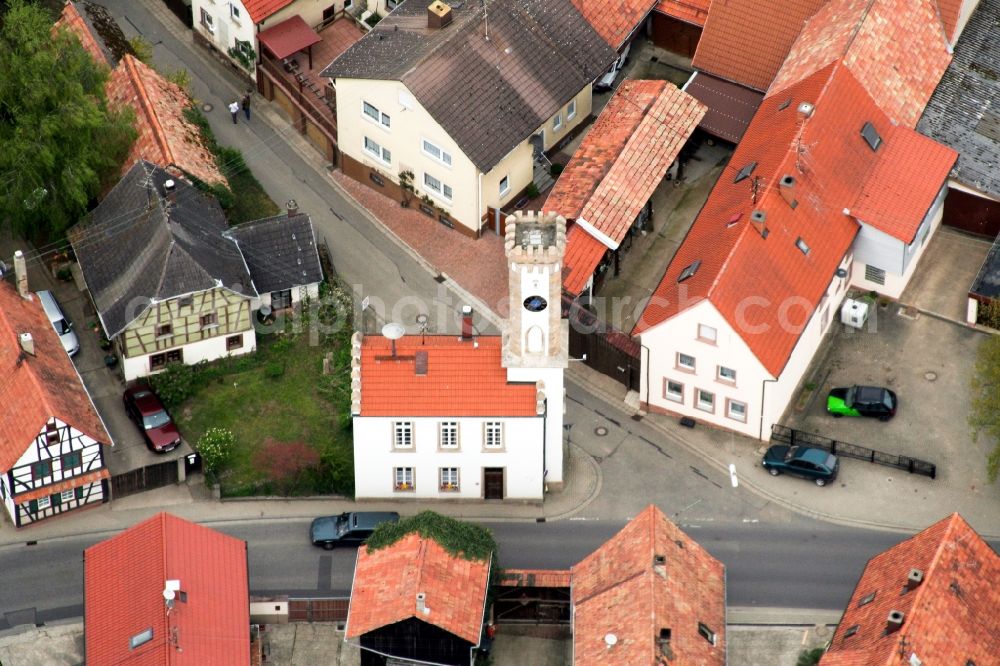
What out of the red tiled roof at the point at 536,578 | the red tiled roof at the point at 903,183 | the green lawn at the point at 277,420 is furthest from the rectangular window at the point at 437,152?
the red tiled roof at the point at 536,578

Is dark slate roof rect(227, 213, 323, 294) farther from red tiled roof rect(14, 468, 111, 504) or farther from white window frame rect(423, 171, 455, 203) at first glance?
red tiled roof rect(14, 468, 111, 504)

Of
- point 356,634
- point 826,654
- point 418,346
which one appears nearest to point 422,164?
point 418,346

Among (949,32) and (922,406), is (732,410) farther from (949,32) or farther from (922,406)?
(949,32)

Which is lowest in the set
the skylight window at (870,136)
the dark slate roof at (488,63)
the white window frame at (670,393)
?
the white window frame at (670,393)

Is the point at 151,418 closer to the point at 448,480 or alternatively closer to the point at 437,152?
the point at 448,480

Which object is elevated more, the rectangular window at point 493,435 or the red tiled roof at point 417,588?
the rectangular window at point 493,435

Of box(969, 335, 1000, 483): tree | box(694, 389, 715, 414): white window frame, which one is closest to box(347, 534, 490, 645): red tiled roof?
box(694, 389, 715, 414): white window frame

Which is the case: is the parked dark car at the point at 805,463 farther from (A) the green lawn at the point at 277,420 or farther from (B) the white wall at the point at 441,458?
(A) the green lawn at the point at 277,420

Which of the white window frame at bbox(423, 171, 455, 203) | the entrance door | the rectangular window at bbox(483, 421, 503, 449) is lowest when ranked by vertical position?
the entrance door
